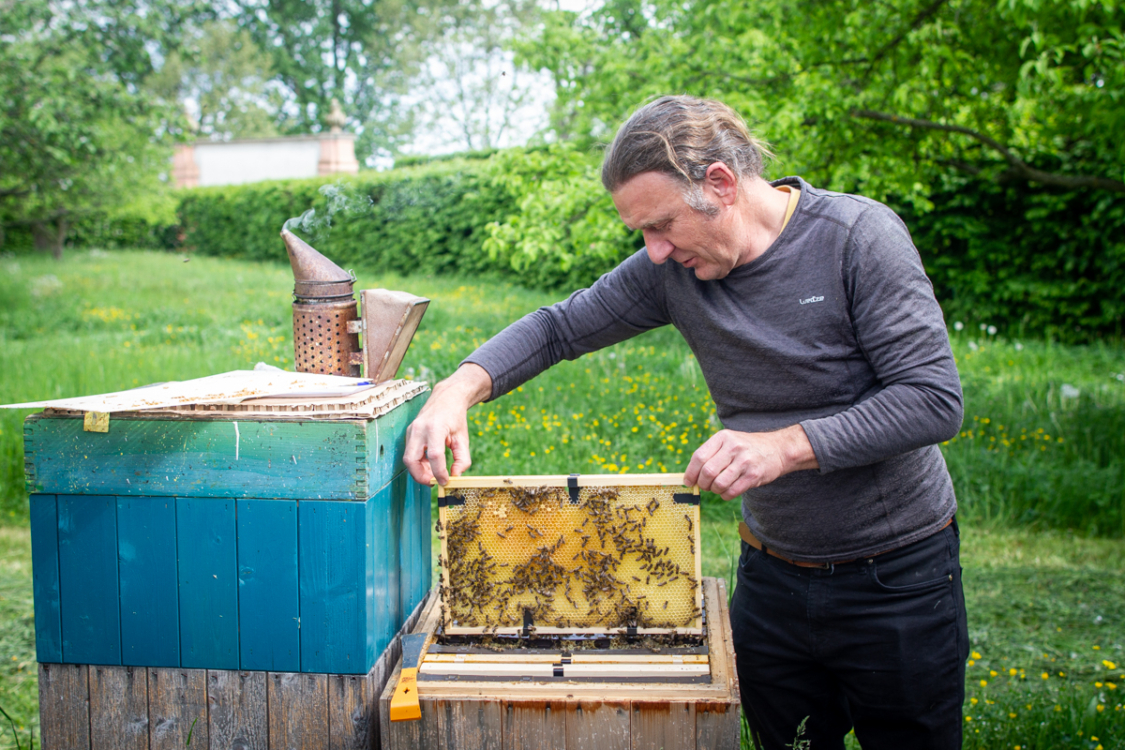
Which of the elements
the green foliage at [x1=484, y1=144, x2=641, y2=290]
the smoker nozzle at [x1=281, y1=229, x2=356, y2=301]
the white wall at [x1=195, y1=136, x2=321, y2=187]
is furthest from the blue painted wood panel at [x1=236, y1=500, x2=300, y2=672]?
the white wall at [x1=195, y1=136, x2=321, y2=187]

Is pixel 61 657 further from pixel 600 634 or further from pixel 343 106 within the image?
pixel 343 106

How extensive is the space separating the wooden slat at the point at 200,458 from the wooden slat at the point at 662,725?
66 cm

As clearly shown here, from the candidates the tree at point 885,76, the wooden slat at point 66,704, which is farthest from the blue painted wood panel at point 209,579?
the tree at point 885,76

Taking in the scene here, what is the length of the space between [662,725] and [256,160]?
2444cm

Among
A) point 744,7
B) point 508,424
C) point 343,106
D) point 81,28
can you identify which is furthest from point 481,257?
point 343,106

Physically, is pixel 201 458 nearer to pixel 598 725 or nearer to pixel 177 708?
pixel 177 708

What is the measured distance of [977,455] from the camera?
4.71 meters

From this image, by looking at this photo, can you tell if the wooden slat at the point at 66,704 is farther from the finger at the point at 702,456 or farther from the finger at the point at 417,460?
the finger at the point at 702,456

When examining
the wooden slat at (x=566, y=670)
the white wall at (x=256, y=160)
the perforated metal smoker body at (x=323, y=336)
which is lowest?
the wooden slat at (x=566, y=670)

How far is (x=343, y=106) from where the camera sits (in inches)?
1141

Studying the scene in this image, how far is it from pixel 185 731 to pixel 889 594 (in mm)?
1474

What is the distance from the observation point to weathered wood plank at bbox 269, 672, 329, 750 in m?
1.64

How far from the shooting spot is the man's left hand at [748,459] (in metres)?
1.50

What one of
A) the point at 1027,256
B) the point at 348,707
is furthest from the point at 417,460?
the point at 1027,256
